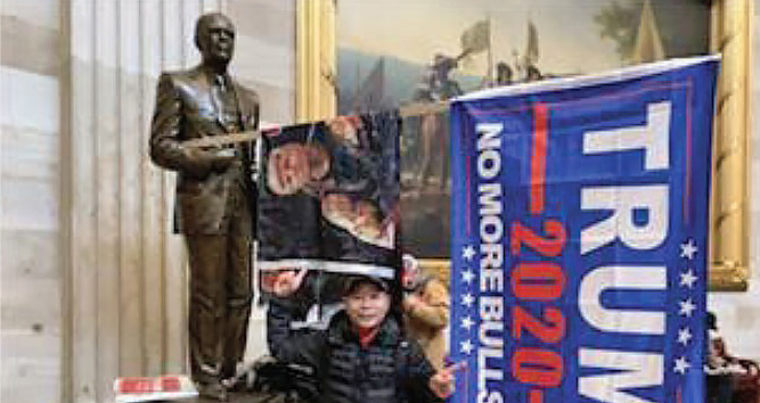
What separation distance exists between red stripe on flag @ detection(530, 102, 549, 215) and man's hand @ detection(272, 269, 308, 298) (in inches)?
37.9

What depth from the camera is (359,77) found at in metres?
4.57

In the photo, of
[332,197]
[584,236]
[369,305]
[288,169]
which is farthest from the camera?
[288,169]

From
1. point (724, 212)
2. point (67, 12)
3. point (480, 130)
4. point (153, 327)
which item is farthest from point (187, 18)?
point (724, 212)

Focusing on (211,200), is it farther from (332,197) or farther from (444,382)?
(444,382)

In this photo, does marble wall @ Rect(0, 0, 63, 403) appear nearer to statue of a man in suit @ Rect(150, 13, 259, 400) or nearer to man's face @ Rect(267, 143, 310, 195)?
statue of a man in suit @ Rect(150, 13, 259, 400)

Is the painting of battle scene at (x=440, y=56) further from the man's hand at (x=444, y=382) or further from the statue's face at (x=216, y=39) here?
the man's hand at (x=444, y=382)

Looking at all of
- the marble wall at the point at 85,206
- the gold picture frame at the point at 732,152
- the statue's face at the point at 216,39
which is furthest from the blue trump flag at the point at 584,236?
the gold picture frame at the point at 732,152

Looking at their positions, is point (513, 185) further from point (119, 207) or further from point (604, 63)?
point (604, 63)

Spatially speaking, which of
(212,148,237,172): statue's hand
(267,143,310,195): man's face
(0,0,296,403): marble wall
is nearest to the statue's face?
(212,148,237,172): statue's hand

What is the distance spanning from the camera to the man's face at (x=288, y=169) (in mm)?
2861

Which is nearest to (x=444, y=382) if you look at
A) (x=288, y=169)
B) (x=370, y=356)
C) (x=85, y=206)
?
(x=370, y=356)

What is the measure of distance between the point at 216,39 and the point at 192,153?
0.40m

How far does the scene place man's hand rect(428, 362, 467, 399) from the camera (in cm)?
234

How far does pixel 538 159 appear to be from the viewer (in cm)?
213
